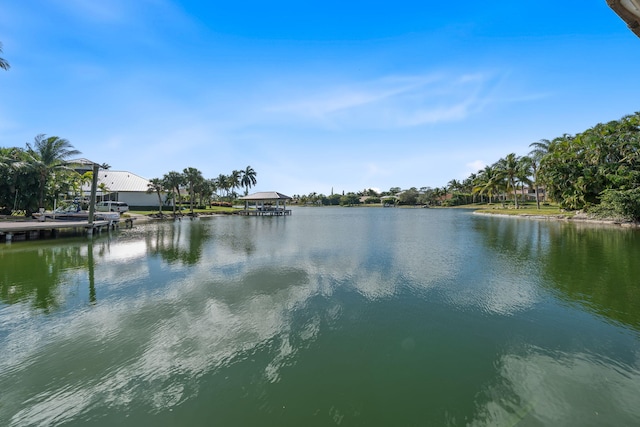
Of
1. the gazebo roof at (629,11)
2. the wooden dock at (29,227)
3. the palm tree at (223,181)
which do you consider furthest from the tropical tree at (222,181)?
the gazebo roof at (629,11)

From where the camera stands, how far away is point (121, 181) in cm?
5938

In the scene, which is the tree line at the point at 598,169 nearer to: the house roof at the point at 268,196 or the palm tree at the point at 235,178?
the house roof at the point at 268,196

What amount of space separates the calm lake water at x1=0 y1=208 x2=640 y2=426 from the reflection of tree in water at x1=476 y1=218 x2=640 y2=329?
0.12 meters

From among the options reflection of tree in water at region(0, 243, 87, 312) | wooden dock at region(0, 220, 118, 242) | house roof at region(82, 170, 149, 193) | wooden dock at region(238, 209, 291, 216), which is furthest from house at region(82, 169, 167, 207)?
reflection of tree in water at region(0, 243, 87, 312)

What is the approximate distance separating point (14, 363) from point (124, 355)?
2035mm

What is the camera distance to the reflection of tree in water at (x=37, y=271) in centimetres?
974

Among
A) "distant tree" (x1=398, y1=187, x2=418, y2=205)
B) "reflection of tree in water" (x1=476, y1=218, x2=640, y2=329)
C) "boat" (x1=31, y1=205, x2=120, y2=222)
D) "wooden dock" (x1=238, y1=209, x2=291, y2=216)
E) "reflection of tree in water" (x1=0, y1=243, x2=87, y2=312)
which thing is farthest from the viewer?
"distant tree" (x1=398, y1=187, x2=418, y2=205)

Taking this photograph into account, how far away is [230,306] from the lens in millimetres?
8992

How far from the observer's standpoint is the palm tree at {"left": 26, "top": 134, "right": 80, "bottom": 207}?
97.7ft

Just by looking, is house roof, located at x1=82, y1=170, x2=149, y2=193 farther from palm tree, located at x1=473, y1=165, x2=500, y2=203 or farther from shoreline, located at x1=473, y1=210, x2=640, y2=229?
palm tree, located at x1=473, y1=165, x2=500, y2=203

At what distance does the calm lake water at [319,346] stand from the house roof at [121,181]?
166ft

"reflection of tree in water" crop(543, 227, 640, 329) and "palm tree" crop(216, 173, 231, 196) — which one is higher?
"palm tree" crop(216, 173, 231, 196)

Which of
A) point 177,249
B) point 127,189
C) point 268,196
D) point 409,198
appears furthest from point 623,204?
point 409,198

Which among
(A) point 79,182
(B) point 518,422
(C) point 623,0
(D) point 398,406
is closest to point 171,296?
(D) point 398,406
